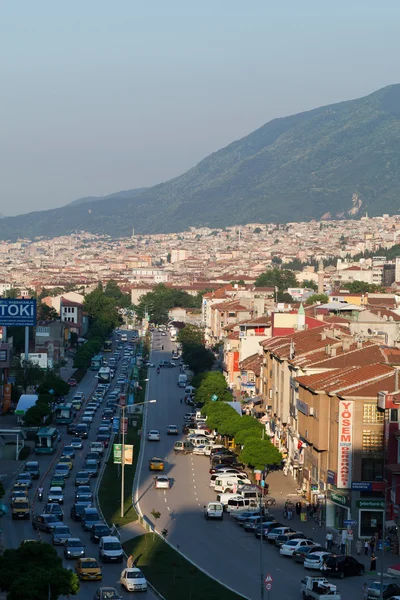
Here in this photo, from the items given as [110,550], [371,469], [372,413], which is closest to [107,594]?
[110,550]

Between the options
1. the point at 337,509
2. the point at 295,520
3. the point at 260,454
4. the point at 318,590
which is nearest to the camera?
the point at 318,590

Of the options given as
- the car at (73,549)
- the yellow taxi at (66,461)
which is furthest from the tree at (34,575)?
the yellow taxi at (66,461)

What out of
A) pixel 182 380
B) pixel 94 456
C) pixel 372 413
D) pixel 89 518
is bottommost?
pixel 182 380

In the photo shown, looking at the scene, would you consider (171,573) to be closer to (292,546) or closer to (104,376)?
(292,546)

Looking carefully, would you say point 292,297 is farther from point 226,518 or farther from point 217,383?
point 226,518

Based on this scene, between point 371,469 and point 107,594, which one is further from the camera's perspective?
point 371,469

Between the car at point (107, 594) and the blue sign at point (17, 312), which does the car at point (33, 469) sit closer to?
the blue sign at point (17, 312)

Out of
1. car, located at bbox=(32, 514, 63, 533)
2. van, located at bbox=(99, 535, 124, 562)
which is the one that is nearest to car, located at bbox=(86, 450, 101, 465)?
car, located at bbox=(32, 514, 63, 533)

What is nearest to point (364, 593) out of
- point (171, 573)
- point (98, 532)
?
point (171, 573)

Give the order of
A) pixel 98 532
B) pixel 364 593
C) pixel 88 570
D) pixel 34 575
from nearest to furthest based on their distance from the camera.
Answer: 1. pixel 34 575
2. pixel 364 593
3. pixel 88 570
4. pixel 98 532

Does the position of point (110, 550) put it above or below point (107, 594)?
below
